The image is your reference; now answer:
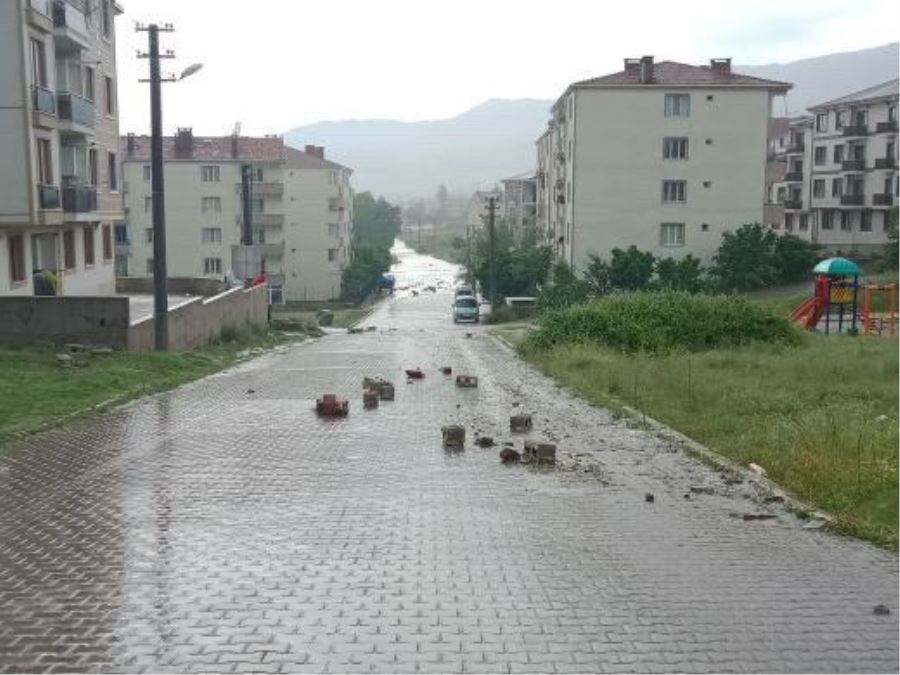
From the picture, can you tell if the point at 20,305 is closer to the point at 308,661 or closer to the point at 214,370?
the point at 214,370

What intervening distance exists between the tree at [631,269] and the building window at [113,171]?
23.0m

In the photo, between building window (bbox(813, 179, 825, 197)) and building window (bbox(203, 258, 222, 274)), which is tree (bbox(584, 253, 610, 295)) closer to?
building window (bbox(813, 179, 825, 197))

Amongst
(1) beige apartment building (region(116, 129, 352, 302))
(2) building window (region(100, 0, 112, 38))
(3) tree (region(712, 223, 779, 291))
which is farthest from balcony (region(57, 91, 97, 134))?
(1) beige apartment building (region(116, 129, 352, 302))

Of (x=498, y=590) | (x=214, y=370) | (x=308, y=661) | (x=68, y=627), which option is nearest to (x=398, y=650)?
(x=308, y=661)

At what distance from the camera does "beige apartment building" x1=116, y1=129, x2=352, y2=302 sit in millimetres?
68375

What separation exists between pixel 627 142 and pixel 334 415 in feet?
130

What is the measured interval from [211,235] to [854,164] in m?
42.8

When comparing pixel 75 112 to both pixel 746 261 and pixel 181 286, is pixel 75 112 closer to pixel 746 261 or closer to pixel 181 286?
pixel 181 286

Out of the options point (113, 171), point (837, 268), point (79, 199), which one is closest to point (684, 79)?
point (837, 268)

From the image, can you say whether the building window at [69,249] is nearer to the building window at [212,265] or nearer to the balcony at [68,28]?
the balcony at [68,28]

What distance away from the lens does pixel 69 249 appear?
104 ft

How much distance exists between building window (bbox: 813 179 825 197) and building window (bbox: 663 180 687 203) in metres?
17.7

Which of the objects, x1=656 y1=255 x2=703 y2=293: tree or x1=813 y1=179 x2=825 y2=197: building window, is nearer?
x1=656 y1=255 x2=703 y2=293: tree

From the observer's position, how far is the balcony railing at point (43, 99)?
26281 millimetres
